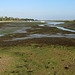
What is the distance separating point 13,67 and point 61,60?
3.28 metres

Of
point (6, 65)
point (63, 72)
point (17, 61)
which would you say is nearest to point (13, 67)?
point (6, 65)

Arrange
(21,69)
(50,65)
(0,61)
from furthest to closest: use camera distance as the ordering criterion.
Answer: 1. (0,61)
2. (50,65)
3. (21,69)

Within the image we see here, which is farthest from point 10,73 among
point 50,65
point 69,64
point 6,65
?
point 69,64

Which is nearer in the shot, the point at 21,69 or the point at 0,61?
the point at 21,69

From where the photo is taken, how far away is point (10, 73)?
22.5 ft

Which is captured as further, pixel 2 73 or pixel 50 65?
pixel 50 65

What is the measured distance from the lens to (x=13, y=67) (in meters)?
7.60

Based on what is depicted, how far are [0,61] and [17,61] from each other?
1135 millimetres

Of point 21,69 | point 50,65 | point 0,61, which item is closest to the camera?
point 21,69

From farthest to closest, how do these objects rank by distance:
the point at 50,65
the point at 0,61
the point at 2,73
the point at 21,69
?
the point at 0,61 → the point at 50,65 → the point at 21,69 → the point at 2,73

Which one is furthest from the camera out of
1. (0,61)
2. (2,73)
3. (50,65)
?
(0,61)

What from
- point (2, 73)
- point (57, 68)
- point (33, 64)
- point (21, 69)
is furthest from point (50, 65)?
point (2, 73)

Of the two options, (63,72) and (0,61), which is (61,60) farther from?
(0,61)

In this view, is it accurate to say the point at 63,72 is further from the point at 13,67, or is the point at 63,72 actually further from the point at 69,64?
the point at 13,67
